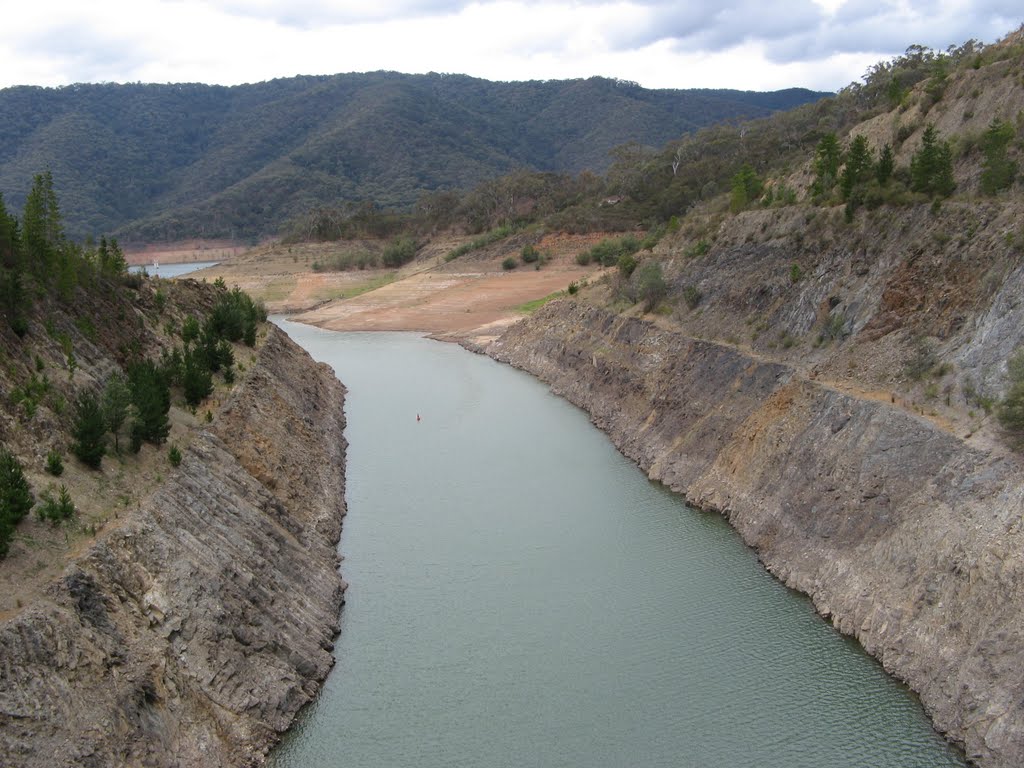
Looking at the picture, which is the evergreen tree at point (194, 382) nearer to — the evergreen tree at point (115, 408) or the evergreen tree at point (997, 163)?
the evergreen tree at point (115, 408)

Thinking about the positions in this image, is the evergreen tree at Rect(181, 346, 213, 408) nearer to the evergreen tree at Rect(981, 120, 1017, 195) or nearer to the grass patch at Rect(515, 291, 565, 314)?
the evergreen tree at Rect(981, 120, 1017, 195)

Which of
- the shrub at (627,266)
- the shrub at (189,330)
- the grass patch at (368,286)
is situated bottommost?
the grass patch at (368,286)

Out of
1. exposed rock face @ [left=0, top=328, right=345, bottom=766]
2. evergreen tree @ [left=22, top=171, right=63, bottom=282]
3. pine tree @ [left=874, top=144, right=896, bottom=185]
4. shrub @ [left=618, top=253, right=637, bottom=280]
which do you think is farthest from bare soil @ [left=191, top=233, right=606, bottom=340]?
exposed rock face @ [left=0, top=328, right=345, bottom=766]

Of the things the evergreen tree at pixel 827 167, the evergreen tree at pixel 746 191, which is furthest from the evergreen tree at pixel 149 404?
the evergreen tree at pixel 746 191

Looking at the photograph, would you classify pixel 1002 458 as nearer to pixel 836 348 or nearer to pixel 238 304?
pixel 836 348

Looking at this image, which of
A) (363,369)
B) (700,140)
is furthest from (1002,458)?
(700,140)

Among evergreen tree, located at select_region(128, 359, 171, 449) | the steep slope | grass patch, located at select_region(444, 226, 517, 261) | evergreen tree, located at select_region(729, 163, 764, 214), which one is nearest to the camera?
the steep slope
